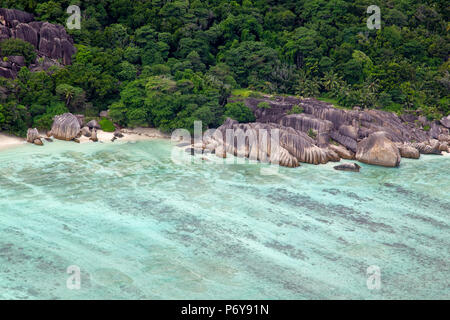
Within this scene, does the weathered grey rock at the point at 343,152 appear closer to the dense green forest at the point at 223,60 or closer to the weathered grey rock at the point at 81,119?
the dense green forest at the point at 223,60

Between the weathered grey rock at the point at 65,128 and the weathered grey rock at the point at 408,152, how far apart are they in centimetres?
2646

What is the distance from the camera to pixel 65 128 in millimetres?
40938

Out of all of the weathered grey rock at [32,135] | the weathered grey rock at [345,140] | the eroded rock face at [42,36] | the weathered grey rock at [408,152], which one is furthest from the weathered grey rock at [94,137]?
the weathered grey rock at [408,152]

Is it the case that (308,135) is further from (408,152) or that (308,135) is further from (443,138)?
(443,138)

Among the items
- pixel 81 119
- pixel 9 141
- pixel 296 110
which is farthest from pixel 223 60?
pixel 9 141

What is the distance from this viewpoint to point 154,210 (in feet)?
94.6

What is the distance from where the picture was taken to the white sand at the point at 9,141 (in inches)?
1522

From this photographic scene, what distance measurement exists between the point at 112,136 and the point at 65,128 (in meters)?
3.91

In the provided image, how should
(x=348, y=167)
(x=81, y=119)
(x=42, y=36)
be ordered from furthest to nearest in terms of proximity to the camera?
(x=42, y=36)
(x=81, y=119)
(x=348, y=167)

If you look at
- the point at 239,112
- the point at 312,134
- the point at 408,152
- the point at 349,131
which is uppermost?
the point at 239,112

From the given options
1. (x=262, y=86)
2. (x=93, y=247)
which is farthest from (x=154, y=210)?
(x=262, y=86)

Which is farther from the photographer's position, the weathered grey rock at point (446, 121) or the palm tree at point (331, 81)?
the palm tree at point (331, 81)

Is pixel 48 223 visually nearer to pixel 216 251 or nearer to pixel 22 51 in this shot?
pixel 216 251

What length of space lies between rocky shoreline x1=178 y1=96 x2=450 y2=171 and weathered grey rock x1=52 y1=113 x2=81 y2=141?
9.56 meters
